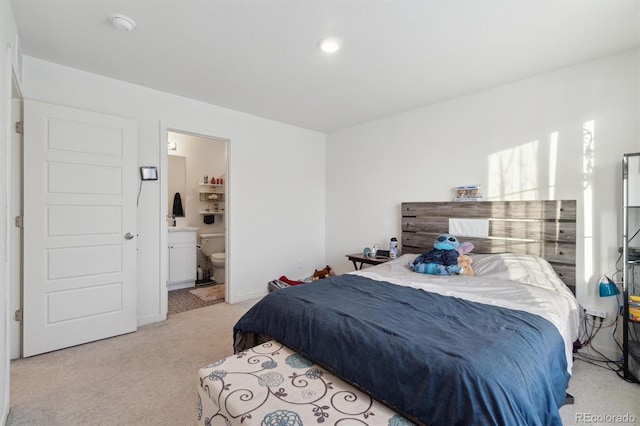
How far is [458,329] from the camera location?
143 cm

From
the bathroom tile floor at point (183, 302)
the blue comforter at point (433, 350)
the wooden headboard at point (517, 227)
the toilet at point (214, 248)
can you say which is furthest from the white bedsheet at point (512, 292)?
the toilet at point (214, 248)

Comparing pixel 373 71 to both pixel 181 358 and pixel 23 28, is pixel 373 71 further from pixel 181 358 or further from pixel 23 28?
pixel 181 358

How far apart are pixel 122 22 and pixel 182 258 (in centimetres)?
340

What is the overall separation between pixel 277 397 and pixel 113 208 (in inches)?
98.1

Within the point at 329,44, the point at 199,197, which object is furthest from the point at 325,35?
the point at 199,197

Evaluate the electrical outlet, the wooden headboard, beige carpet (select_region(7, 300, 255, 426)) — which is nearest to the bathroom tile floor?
beige carpet (select_region(7, 300, 255, 426))

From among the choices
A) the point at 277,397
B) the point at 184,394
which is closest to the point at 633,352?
the point at 277,397

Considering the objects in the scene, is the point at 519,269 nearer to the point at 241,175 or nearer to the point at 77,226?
A: the point at 241,175

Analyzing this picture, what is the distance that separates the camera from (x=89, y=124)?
8.67 ft

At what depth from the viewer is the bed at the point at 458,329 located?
3.57 ft

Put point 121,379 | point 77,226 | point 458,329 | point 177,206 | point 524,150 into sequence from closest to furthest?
1. point 458,329
2. point 121,379
3. point 77,226
4. point 524,150
5. point 177,206

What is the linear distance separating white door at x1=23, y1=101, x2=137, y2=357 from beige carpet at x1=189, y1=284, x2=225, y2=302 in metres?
1.22

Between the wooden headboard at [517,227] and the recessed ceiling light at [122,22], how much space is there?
3.17m

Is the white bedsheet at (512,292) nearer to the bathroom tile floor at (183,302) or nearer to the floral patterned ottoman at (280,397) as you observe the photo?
the floral patterned ottoman at (280,397)
